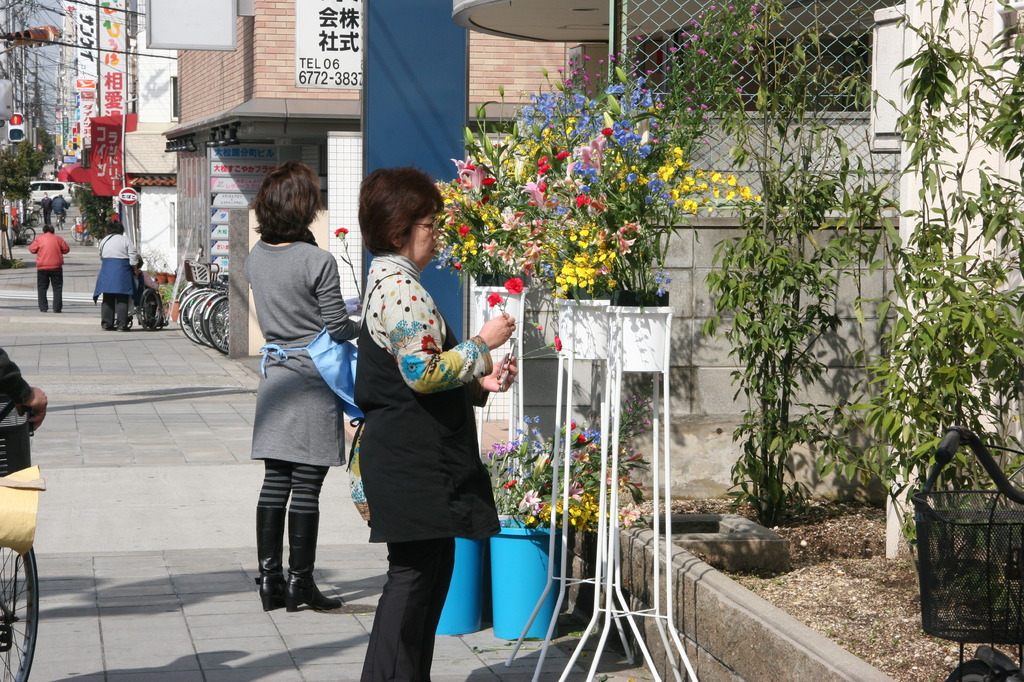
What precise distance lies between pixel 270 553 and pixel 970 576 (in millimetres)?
3394

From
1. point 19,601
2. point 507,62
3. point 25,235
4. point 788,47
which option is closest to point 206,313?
point 507,62

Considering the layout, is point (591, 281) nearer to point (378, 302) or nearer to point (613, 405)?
point (613, 405)

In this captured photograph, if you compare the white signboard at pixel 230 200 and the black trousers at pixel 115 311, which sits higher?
the white signboard at pixel 230 200

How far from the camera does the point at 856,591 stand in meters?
4.85

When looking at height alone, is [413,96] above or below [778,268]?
above

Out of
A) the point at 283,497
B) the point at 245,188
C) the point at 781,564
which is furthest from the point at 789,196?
the point at 245,188

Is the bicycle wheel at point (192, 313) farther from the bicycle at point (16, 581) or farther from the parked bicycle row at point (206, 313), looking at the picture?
the bicycle at point (16, 581)

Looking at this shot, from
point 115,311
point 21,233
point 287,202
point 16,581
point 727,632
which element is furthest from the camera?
point 21,233

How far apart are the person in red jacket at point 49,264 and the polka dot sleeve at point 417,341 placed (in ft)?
66.6

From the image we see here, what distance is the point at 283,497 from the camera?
5441 millimetres

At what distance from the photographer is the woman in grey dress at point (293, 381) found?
5332 mm

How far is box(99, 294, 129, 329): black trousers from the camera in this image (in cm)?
1975

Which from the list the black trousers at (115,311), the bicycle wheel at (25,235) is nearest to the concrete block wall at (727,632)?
the black trousers at (115,311)

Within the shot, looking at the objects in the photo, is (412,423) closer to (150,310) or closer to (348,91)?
(348,91)
